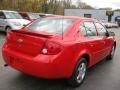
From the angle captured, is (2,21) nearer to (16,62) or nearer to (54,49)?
(16,62)

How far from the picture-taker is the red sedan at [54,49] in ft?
14.6

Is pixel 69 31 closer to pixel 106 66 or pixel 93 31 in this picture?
pixel 93 31

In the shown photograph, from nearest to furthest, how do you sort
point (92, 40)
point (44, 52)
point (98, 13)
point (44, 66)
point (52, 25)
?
point (44, 66), point (44, 52), point (52, 25), point (92, 40), point (98, 13)

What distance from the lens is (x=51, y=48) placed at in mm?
4457

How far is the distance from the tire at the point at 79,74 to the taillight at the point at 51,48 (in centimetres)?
80

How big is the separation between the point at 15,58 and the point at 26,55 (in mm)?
307

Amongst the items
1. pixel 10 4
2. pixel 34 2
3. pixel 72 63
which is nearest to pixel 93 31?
pixel 72 63

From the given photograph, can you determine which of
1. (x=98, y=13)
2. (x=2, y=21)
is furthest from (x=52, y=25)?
(x=98, y=13)

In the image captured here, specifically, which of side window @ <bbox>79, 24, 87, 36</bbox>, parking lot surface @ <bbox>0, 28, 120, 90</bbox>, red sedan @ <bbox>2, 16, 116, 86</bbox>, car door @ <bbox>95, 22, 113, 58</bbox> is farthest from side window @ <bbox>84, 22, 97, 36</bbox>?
parking lot surface @ <bbox>0, 28, 120, 90</bbox>

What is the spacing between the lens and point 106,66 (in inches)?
285

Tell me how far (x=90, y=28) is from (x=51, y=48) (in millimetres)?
1810

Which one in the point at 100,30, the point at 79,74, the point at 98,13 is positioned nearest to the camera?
the point at 79,74

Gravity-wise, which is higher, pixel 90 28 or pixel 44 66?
pixel 90 28

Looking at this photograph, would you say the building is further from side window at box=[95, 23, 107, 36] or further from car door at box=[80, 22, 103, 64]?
car door at box=[80, 22, 103, 64]
